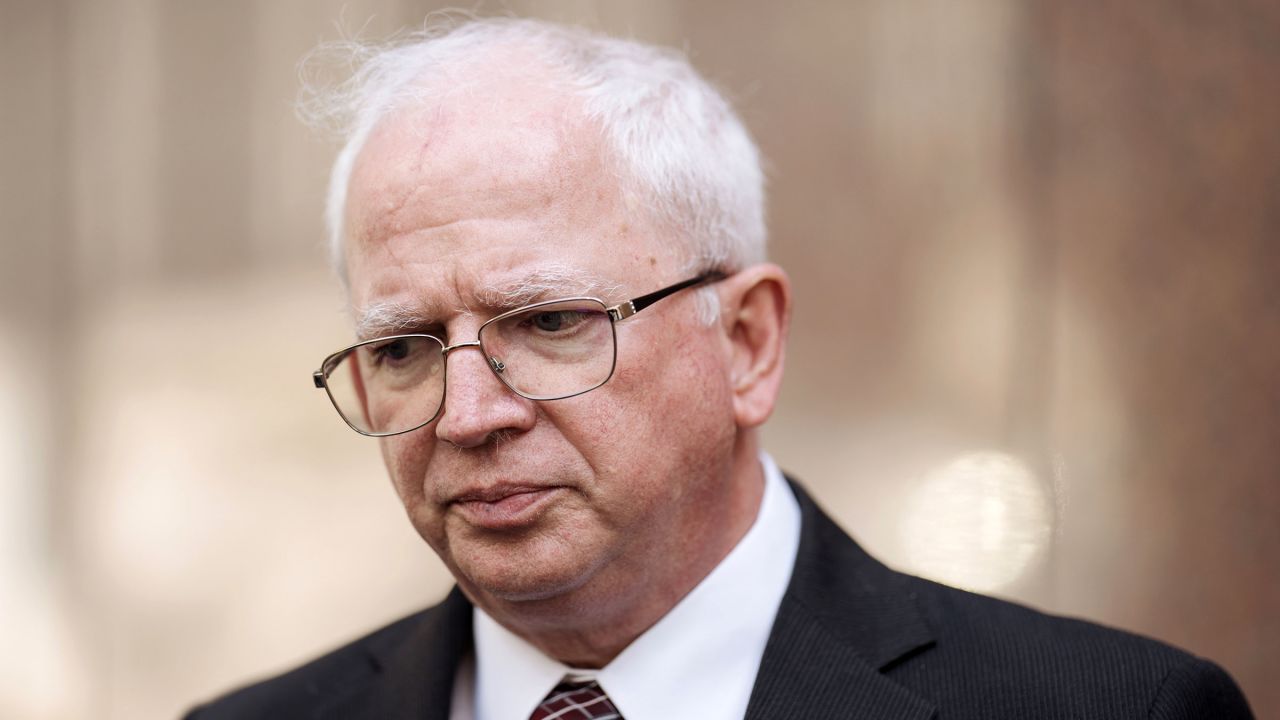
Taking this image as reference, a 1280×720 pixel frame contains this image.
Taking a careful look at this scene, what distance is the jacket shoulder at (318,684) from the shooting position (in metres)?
2.58

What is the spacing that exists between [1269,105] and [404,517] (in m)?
2.95

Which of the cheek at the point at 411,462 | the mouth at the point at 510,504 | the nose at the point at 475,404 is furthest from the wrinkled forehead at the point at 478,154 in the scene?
Answer: the mouth at the point at 510,504

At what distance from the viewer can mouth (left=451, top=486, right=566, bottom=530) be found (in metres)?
2.00

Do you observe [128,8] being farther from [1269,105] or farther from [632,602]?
[1269,105]

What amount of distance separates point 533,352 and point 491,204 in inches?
10.5

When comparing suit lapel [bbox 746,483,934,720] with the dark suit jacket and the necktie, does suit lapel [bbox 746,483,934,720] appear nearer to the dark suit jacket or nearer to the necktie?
the dark suit jacket

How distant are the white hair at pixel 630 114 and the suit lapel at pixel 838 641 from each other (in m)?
0.63

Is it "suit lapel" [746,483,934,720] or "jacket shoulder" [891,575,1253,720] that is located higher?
"suit lapel" [746,483,934,720]

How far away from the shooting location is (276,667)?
13.6ft

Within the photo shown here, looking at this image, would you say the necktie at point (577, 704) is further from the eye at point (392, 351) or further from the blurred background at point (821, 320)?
the blurred background at point (821, 320)

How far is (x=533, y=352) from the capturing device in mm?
2010

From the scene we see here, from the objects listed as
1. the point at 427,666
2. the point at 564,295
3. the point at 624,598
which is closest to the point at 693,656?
the point at 624,598

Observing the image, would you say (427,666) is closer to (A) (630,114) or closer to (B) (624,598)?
(B) (624,598)

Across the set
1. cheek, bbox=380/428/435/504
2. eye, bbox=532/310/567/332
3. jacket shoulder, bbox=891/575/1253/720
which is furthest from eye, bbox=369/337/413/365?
jacket shoulder, bbox=891/575/1253/720
